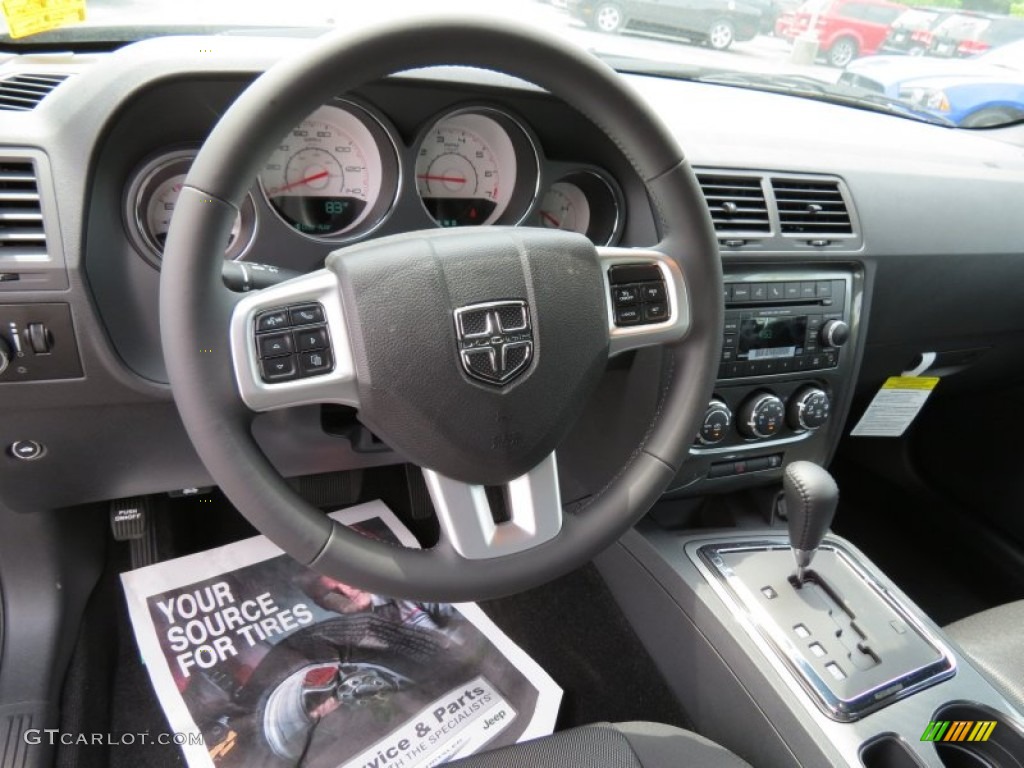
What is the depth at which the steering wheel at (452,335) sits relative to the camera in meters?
0.63

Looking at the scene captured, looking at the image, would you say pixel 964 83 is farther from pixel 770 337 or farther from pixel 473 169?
pixel 473 169

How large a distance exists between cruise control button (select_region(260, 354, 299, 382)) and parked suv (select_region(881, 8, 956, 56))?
5.66ft

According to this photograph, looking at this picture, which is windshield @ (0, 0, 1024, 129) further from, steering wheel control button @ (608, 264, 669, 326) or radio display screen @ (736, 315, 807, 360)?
radio display screen @ (736, 315, 807, 360)

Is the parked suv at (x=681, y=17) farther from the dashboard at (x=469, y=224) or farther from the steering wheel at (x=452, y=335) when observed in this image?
the steering wheel at (x=452, y=335)

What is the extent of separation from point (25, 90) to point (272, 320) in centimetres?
49

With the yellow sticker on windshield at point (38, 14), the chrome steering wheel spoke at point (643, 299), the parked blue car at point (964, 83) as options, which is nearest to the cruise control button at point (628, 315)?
the chrome steering wheel spoke at point (643, 299)

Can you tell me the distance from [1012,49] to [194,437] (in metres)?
2.10

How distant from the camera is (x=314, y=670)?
114 cm

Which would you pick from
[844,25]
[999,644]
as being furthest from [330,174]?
[844,25]

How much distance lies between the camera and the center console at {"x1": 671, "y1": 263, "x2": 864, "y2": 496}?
1.14m

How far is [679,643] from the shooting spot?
3.85 feet

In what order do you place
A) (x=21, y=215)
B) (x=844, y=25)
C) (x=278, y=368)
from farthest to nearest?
1. (x=844, y=25)
2. (x=21, y=215)
3. (x=278, y=368)

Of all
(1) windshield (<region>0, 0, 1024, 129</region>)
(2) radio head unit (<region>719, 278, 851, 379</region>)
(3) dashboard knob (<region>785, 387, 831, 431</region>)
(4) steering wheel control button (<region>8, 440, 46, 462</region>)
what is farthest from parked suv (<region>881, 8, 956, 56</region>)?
(4) steering wheel control button (<region>8, 440, 46, 462</region>)

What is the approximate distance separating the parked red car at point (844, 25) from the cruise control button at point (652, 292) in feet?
3.51
